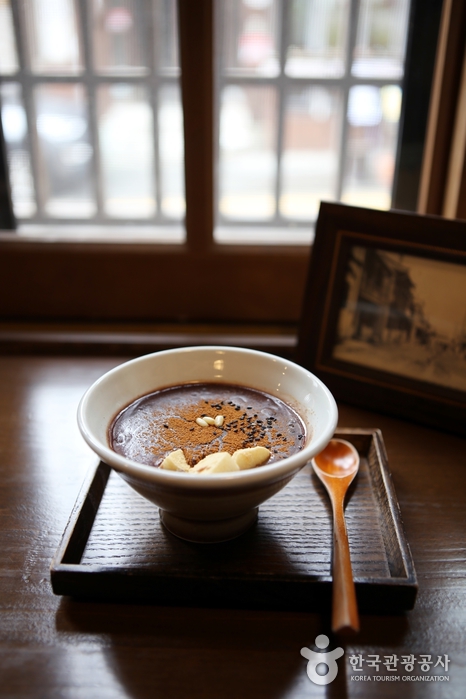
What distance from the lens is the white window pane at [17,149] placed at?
119cm

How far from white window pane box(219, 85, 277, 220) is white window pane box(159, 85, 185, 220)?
0.09m

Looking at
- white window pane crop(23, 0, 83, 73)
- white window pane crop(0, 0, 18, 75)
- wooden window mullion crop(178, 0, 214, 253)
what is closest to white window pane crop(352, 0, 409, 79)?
wooden window mullion crop(178, 0, 214, 253)

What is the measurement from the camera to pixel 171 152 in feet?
4.05

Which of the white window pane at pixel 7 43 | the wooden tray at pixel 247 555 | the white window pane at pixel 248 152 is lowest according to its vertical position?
the wooden tray at pixel 247 555

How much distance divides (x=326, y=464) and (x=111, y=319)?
66 cm

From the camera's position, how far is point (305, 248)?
4.01 ft

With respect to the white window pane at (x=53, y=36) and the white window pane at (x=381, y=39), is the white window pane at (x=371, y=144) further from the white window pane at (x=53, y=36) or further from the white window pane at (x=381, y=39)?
the white window pane at (x=53, y=36)

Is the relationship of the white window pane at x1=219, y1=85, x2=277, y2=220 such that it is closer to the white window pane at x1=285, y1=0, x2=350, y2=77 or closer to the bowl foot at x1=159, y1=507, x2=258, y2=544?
the white window pane at x1=285, y1=0, x2=350, y2=77

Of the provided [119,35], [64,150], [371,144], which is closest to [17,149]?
[64,150]

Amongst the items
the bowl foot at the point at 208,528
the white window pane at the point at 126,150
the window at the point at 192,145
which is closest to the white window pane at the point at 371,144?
the window at the point at 192,145

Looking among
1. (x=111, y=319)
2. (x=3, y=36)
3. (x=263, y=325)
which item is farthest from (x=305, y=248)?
(x=3, y=36)

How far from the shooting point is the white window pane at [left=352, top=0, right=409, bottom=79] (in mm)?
1127

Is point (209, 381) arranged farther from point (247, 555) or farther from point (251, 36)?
point (251, 36)

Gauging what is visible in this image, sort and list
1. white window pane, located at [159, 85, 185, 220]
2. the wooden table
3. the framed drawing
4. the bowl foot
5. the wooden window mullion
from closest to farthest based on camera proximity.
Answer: the wooden table
the bowl foot
the framed drawing
the wooden window mullion
white window pane, located at [159, 85, 185, 220]
